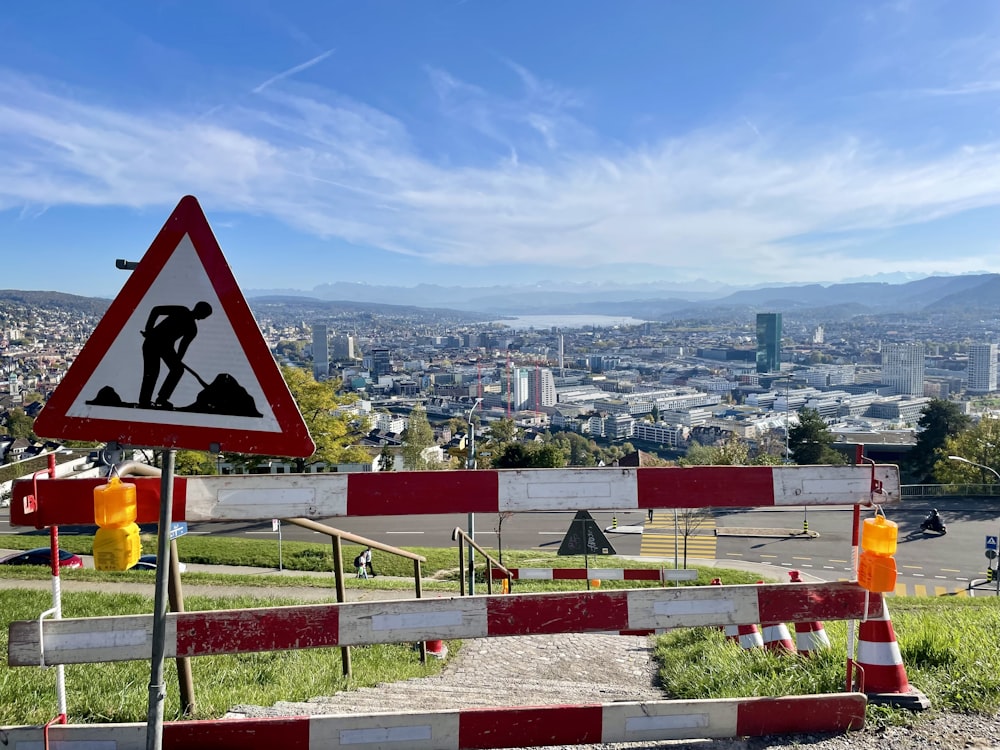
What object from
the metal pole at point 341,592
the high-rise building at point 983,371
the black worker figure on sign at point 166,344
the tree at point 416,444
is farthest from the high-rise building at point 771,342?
the black worker figure on sign at point 166,344

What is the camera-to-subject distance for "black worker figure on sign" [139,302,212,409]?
2072 millimetres

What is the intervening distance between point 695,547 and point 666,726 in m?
23.4

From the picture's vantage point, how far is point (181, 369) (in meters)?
2.07

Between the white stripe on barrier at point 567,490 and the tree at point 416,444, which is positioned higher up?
the white stripe on barrier at point 567,490

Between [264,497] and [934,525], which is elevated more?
[264,497]

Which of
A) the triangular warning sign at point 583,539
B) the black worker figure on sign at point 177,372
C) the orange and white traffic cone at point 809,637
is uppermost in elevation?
the black worker figure on sign at point 177,372

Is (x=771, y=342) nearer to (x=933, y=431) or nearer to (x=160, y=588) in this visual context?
(x=933, y=431)

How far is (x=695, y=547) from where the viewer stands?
24.4 m

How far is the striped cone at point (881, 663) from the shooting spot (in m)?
2.60

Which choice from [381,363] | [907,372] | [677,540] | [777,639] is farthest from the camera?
[381,363]

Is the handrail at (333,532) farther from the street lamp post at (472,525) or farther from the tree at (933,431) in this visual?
the tree at (933,431)

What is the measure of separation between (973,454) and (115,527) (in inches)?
1589

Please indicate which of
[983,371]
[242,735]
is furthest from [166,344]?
[983,371]

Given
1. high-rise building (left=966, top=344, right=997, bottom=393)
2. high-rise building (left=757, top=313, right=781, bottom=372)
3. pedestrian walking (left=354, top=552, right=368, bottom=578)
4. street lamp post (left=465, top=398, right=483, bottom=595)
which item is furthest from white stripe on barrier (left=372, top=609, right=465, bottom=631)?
high-rise building (left=757, top=313, right=781, bottom=372)
